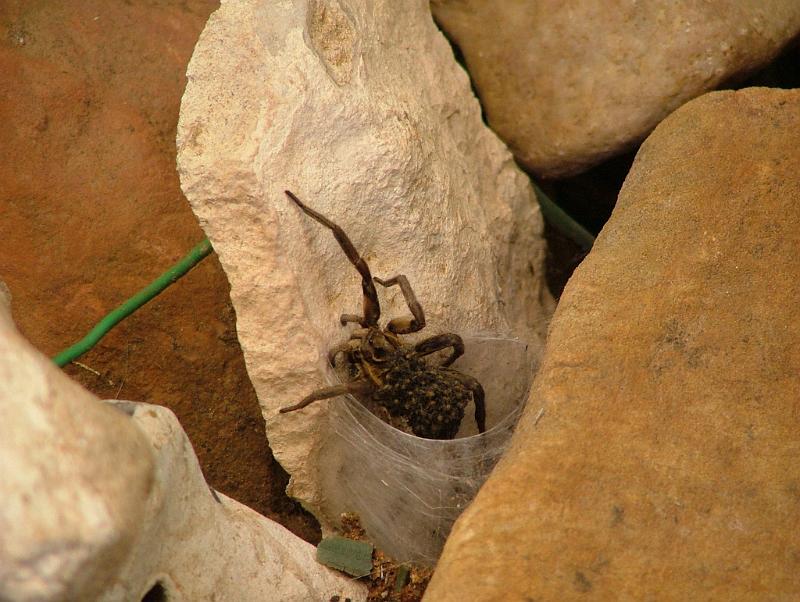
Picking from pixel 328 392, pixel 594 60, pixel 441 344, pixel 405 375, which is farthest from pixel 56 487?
pixel 594 60

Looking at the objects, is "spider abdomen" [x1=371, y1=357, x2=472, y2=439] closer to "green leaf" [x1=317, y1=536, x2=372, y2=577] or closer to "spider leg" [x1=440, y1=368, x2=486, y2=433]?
"spider leg" [x1=440, y1=368, x2=486, y2=433]

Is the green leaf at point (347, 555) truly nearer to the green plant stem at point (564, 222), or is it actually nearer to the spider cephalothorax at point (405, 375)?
the spider cephalothorax at point (405, 375)

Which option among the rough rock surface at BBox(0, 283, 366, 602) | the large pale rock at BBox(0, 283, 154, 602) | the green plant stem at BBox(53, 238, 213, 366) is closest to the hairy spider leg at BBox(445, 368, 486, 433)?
the green plant stem at BBox(53, 238, 213, 366)

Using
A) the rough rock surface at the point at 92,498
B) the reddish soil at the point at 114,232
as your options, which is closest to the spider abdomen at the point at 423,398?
the reddish soil at the point at 114,232

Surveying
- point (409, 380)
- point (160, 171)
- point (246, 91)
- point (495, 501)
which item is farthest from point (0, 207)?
point (495, 501)

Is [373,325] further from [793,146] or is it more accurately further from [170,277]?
[793,146]
